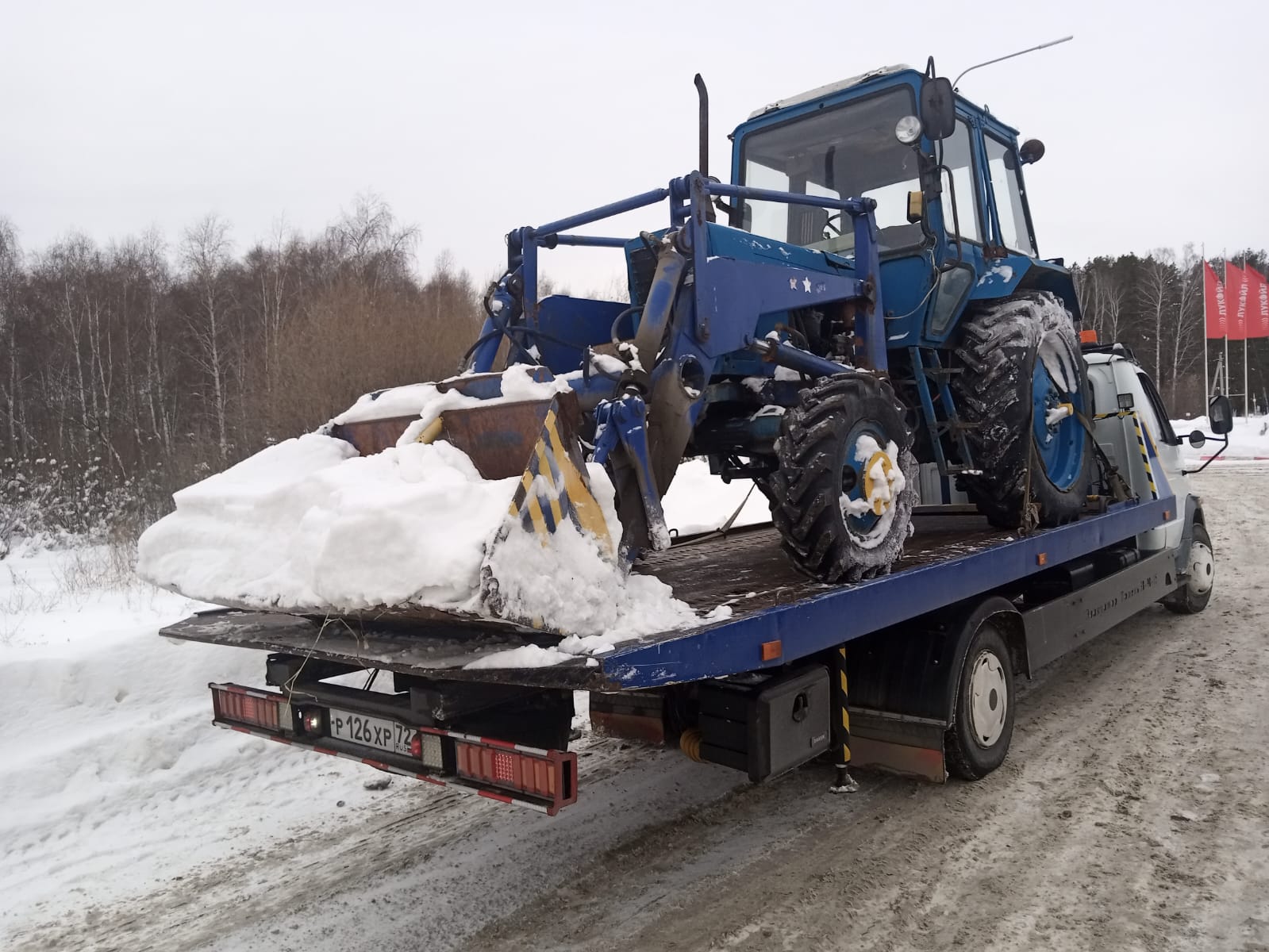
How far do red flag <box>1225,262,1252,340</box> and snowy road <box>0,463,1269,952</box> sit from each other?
113 ft

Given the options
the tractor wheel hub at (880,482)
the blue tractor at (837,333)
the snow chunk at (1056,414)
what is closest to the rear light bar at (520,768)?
the blue tractor at (837,333)

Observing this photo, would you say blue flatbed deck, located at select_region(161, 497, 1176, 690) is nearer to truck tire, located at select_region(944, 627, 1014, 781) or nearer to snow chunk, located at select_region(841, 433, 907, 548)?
snow chunk, located at select_region(841, 433, 907, 548)

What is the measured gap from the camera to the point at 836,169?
6.04m

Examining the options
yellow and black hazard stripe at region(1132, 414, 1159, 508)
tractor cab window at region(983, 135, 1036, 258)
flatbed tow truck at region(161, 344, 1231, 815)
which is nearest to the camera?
flatbed tow truck at region(161, 344, 1231, 815)

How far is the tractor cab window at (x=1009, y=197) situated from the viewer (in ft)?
21.0

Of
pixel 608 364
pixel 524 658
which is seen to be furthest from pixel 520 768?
pixel 608 364

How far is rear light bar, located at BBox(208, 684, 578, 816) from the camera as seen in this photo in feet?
8.97

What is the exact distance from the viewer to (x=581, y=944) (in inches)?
122

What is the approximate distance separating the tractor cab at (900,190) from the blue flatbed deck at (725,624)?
4.97 ft

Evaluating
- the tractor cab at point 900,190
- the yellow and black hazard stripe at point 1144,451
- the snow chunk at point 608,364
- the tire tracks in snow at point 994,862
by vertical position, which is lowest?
the tire tracks in snow at point 994,862

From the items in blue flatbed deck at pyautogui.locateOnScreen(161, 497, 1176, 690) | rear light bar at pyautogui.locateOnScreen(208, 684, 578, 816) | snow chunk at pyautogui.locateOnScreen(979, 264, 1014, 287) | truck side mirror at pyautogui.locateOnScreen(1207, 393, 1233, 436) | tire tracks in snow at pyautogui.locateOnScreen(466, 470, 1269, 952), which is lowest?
tire tracks in snow at pyautogui.locateOnScreen(466, 470, 1269, 952)

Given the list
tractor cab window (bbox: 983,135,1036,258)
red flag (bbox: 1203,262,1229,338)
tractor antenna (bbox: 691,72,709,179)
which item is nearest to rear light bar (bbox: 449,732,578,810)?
tractor antenna (bbox: 691,72,709,179)

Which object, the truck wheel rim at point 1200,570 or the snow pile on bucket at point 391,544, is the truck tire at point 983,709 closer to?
the snow pile on bucket at point 391,544

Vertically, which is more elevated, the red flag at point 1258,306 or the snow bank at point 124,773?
the red flag at point 1258,306
